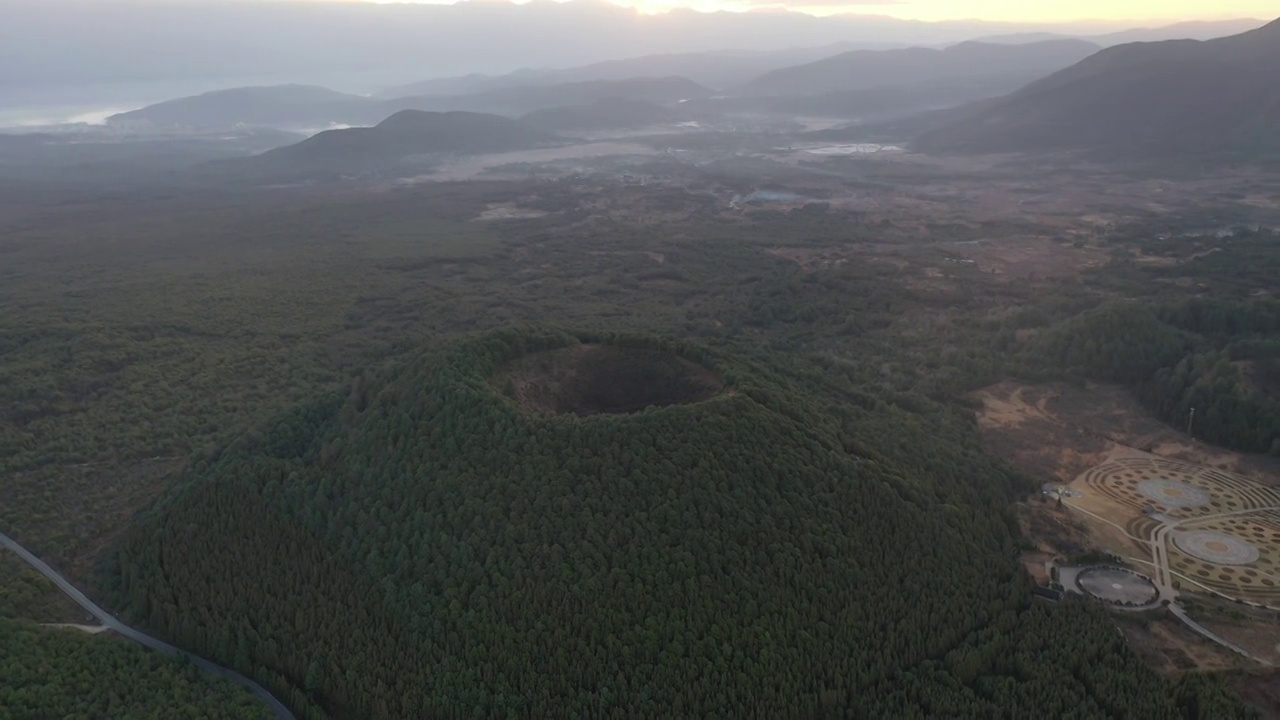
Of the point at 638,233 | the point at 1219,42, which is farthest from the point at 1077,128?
the point at 638,233

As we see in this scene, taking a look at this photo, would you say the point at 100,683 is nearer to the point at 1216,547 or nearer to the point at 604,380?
the point at 604,380

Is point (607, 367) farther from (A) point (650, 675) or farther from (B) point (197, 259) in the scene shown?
(B) point (197, 259)

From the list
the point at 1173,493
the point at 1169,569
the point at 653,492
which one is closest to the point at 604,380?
the point at 653,492

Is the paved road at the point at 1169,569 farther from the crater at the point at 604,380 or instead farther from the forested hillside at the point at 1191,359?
the crater at the point at 604,380

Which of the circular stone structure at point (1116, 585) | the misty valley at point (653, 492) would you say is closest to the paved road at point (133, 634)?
the misty valley at point (653, 492)

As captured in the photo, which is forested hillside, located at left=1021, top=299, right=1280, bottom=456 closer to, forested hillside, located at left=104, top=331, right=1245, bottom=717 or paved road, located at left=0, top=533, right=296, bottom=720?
forested hillside, located at left=104, top=331, right=1245, bottom=717

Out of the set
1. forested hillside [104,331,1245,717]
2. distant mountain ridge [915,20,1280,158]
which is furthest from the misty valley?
distant mountain ridge [915,20,1280,158]
